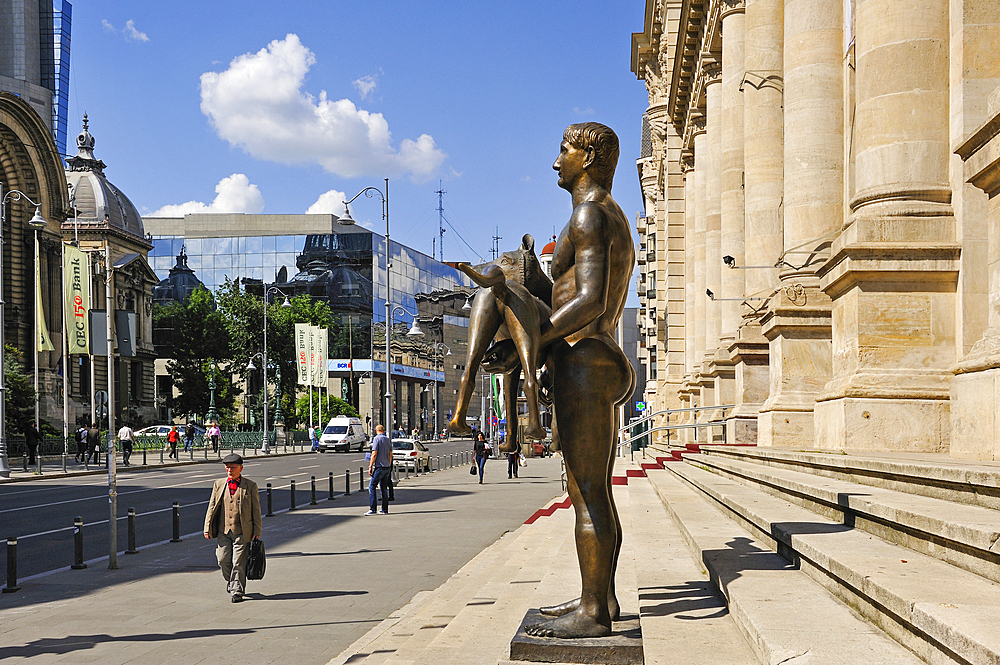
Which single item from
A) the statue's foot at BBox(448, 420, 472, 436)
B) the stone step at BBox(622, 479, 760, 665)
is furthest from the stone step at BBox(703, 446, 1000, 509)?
the statue's foot at BBox(448, 420, 472, 436)

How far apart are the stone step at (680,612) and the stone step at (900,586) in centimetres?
57

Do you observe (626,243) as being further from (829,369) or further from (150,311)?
(150,311)

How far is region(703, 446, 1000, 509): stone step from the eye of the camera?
544 centimetres

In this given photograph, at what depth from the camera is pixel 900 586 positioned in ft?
13.5

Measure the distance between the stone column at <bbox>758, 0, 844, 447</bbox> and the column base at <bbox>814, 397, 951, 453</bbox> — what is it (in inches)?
157

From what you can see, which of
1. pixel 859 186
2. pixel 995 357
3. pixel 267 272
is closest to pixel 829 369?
pixel 859 186

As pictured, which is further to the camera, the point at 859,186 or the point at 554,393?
the point at 859,186

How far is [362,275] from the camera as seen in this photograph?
4382 inches

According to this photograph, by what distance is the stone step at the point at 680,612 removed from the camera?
4.45m

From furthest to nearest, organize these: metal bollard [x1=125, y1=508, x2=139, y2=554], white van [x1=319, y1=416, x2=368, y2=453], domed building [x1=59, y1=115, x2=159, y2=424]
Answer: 1. domed building [x1=59, y1=115, x2=159, y2=424]
2. white van [x1=319, y1=416, x2=368, y2=453]
3. metal bollard [x1=125, y1=508, x2=139, y2=554]

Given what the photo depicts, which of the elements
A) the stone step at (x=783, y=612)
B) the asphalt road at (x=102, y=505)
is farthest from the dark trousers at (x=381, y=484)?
the stone step at (x=783, y=612)

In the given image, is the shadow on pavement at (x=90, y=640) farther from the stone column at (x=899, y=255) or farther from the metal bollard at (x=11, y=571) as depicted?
the stone column at (x=899, y=255)

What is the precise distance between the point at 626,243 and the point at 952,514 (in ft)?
7.16

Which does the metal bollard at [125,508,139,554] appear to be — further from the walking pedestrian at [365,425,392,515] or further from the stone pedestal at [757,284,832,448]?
the stone pedestal at [757,284,832,448]
